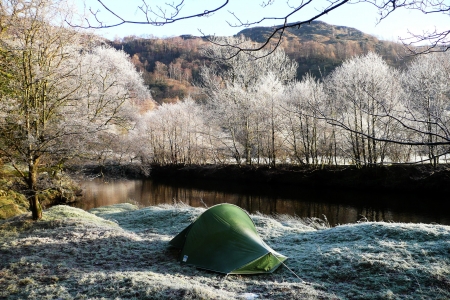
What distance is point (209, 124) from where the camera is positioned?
3244cm

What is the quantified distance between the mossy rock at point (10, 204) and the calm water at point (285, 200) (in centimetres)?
279

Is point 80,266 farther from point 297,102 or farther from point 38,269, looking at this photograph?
point 297,102

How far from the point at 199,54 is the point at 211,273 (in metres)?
123

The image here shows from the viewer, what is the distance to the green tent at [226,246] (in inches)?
268

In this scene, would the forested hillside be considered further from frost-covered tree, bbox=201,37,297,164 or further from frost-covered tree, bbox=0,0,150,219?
frost-covered tree, bbox=0,0,150,219

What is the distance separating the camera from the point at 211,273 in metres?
6.82

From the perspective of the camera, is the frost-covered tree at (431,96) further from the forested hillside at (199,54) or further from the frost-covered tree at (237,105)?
the forested hillside at (199,54)

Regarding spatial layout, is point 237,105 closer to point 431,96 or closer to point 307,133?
point 307,133

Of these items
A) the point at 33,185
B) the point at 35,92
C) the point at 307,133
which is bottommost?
the point at 33,185

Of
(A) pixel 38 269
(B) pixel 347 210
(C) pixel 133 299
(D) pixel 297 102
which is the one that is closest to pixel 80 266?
(A) pixel 38 269

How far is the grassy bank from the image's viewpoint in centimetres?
538

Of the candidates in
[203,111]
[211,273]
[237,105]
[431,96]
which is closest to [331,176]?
[431,96]

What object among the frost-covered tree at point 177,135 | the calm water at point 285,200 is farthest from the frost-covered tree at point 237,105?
the calm water at point 285,200

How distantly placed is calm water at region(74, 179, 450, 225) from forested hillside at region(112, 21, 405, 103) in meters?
33.2
